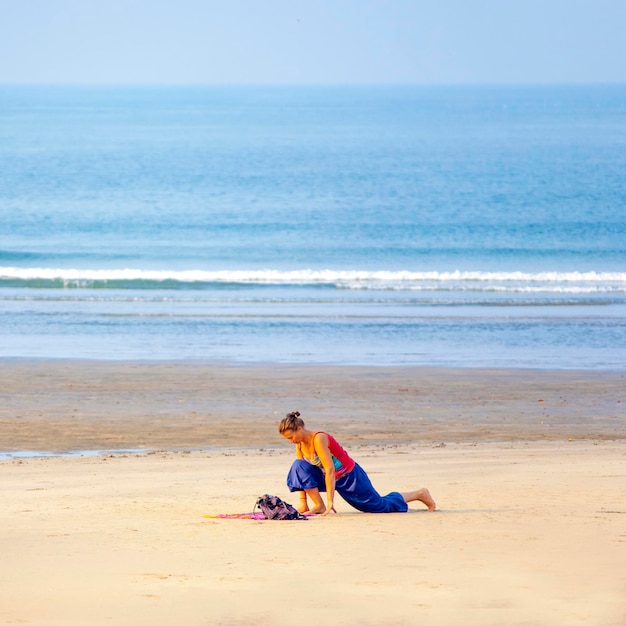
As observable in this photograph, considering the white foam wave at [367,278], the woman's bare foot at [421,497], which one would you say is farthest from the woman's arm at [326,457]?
the white foam wave at [367,278]

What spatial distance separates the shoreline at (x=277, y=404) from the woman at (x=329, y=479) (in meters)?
4.37

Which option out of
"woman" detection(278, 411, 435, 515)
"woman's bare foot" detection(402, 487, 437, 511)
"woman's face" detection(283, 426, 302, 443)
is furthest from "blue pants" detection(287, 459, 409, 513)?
"woman's face" detection(283, 426, 302, 443)

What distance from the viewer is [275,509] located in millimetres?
8711

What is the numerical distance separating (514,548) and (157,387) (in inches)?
407

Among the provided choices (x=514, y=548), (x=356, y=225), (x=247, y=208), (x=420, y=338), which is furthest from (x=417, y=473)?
(x=247, y=208)

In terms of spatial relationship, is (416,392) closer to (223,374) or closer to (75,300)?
(223,374)

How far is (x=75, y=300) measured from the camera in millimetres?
28625

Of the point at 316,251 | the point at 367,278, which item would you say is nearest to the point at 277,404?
the point at 367,278

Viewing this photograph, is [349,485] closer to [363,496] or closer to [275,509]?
[363,496]

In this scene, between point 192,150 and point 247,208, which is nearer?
point 247,208

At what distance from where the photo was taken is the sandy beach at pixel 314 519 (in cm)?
664

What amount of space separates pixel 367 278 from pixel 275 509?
2556 centimetres

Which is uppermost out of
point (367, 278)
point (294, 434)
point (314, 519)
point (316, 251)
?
point (316, 251)

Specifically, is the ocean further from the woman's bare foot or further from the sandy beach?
the woman's bare foot
